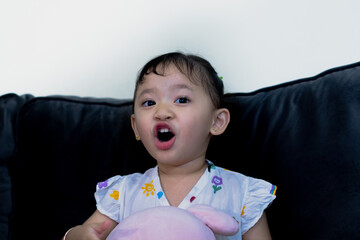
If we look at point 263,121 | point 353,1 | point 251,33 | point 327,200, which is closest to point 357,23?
point 353,1

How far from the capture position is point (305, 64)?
1.24 m

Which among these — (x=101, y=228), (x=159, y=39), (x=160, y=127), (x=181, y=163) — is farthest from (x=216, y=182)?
(x=159, y=39)

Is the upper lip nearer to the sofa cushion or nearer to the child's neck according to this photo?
the child's neck

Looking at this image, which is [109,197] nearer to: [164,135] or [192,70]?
[164,135]

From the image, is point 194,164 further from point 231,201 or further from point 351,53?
point 351,53

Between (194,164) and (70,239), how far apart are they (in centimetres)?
37

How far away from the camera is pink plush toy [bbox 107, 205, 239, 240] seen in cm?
65

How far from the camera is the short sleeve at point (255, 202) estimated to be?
2.98 ft

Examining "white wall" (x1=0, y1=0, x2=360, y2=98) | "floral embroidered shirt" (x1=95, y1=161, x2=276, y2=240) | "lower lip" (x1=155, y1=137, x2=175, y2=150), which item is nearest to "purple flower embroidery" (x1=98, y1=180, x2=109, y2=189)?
"floral embroidered shirt" (x1=95, y1=161, x2=276, y2=240)

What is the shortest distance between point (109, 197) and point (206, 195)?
0.28 metres

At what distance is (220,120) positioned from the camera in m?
1.03

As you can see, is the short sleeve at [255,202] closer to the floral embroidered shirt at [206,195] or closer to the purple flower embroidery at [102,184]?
the floral embroidered shirt at [206,195]

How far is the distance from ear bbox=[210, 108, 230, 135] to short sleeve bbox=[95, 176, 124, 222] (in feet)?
1.06

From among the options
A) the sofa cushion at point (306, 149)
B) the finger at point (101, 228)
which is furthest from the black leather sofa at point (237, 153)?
the finger at point (101, 228)
